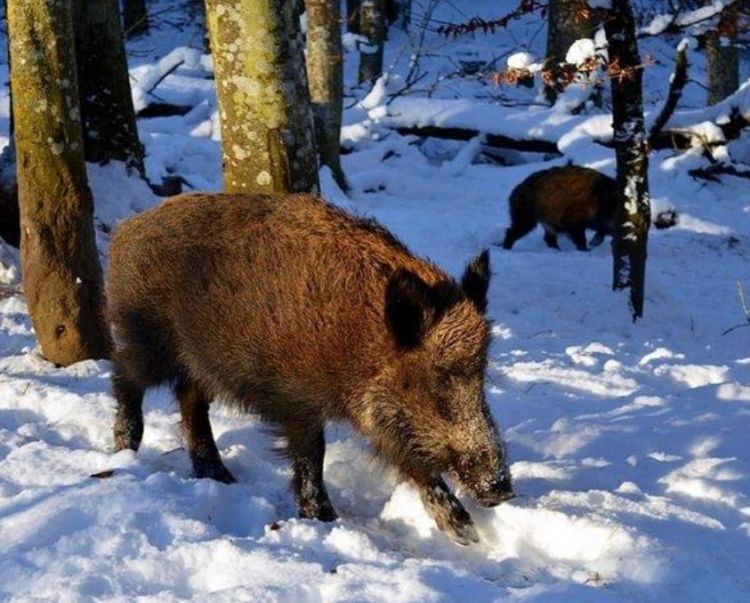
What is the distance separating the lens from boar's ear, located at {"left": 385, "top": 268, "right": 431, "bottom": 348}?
340cm

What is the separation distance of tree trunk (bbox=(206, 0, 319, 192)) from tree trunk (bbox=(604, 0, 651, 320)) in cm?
324

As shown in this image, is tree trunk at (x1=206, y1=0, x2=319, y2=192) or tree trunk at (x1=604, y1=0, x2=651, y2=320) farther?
tree trunk at (x1=604, y1=0, x2=651, y2=320)

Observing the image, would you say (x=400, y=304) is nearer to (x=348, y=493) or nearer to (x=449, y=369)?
(x=449, y=369)

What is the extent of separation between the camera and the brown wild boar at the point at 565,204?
1292 cm

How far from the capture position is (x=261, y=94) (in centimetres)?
494

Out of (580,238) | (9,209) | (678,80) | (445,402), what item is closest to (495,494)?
(445,402)

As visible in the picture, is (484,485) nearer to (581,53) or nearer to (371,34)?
(581,53)

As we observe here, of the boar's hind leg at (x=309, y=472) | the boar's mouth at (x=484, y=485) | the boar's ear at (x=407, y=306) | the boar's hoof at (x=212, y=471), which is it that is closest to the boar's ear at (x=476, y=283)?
the boar's ear at (x=407, y=306)

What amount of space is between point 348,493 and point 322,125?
9021 mm

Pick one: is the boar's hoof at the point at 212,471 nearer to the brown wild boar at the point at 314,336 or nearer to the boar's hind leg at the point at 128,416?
the brown wild boar at the point at 314,336

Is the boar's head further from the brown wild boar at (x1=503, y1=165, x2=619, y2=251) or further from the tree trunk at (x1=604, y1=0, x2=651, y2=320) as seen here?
the brown wild boar at (x1=503, y1=165, x2=619, y2=251)

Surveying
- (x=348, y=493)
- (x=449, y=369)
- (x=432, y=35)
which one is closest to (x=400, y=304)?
(x=449, y=369)

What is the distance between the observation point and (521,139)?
15812mm

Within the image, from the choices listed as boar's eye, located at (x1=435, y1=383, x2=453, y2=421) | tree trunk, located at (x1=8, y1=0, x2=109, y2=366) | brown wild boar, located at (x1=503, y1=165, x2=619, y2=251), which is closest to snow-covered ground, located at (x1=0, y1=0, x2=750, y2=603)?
tree trunk, located at (x1=8, y1=0, x2=109, y2=366)
